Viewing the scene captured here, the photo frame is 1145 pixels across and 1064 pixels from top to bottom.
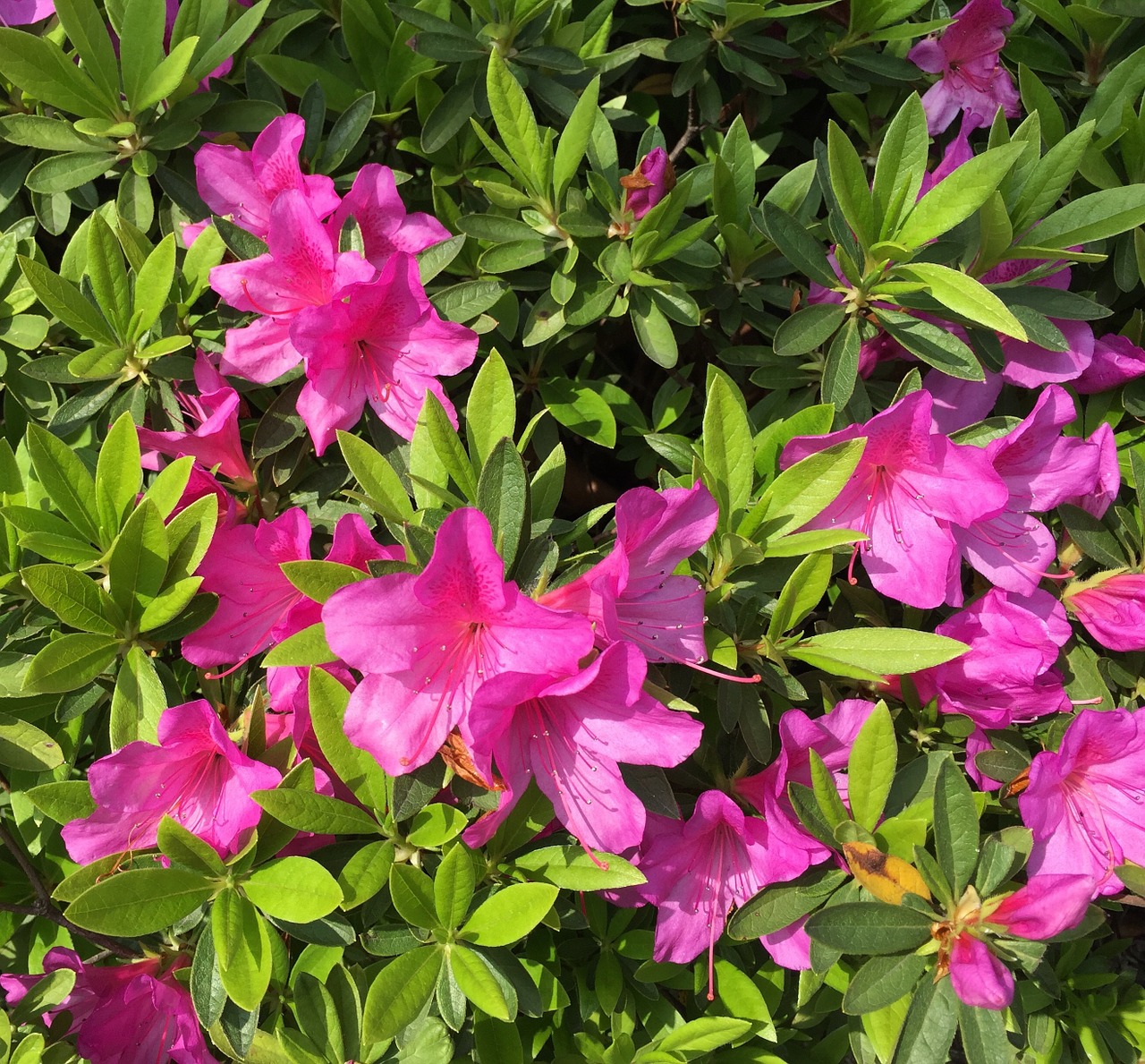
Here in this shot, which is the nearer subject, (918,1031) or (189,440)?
(918,1031)

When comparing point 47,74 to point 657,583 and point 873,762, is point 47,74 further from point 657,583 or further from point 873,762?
point 873,762

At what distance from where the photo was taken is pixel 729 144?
1493mm

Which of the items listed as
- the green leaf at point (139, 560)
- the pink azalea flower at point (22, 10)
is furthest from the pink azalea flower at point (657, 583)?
the pink azalea flower at point (22, 10)

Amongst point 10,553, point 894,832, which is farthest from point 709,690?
point 10,553

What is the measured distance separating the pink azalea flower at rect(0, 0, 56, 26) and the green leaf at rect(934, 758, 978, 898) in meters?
1.68

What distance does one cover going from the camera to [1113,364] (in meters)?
1.50

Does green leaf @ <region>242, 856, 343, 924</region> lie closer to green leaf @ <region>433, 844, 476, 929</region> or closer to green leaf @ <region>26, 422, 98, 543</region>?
green leaf @ <region>433, 844, 476, 929</region>

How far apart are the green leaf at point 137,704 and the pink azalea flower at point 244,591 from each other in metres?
0.05

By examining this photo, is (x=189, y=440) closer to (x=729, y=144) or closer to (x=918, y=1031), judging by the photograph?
(x=729, y=144)

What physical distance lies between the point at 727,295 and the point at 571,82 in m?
0.44

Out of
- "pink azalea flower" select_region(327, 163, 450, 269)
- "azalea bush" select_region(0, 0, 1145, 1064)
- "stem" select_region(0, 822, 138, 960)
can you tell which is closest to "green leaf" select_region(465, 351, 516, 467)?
"azalea bush" select_region(0, 0, 1145, 1064)

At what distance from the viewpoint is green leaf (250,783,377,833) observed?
1.02m

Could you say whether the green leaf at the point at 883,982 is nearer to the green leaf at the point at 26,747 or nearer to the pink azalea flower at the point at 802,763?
the pink azalea flower at the point at 802,763

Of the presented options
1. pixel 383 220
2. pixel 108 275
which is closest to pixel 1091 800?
pixel 383 220
